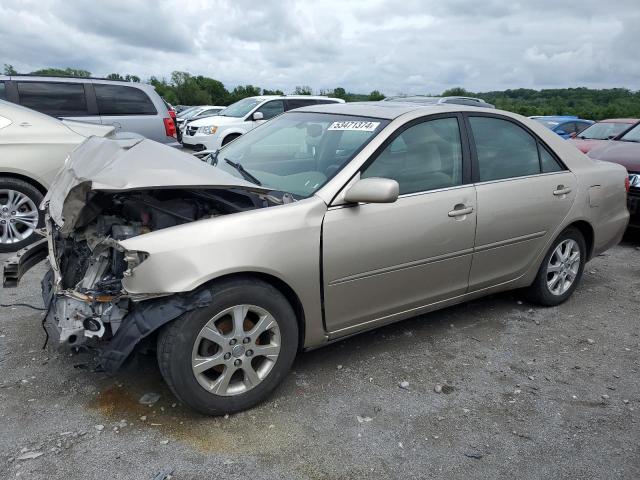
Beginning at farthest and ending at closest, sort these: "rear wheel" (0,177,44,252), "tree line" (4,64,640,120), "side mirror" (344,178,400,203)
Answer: "tree line" (4,64,640,120), "rear wheel" (0,177,44,252), "side mirror" (344,178,400,203)

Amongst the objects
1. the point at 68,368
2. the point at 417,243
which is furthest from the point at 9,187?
the point at 417,243

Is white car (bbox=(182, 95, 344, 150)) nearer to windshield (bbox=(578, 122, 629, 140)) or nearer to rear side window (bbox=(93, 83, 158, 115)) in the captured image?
rear side window (bbox=(93, 83, 158, 115))

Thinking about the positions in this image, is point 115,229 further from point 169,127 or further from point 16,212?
point 169,127

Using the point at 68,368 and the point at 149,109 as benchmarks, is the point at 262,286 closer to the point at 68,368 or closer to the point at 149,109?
the point at 68,368

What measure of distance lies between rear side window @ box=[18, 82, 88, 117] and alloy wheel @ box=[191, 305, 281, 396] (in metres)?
6.23

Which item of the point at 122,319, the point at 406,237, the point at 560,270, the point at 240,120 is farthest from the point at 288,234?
the point at 240,120

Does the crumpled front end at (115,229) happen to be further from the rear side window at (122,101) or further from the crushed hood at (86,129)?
the rear side window at (122,101)

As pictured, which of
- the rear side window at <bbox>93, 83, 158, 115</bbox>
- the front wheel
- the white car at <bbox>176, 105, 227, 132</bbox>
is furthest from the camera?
the white car at <bbox>176, 105, 227, 132</bbox>

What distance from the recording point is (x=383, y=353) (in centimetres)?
358

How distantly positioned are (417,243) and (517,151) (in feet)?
4.36

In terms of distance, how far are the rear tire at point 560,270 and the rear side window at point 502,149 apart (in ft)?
2.29

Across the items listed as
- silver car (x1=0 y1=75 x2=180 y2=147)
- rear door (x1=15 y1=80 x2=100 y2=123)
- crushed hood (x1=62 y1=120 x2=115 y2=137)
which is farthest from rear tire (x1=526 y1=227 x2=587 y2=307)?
rear door (x1=15 y1=80 x2=100 y2=123)

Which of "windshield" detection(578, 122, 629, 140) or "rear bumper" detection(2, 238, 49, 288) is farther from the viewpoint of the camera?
"windshield" detection(578, 122, 629, 140)

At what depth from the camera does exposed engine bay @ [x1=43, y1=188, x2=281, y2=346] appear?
263 cm
